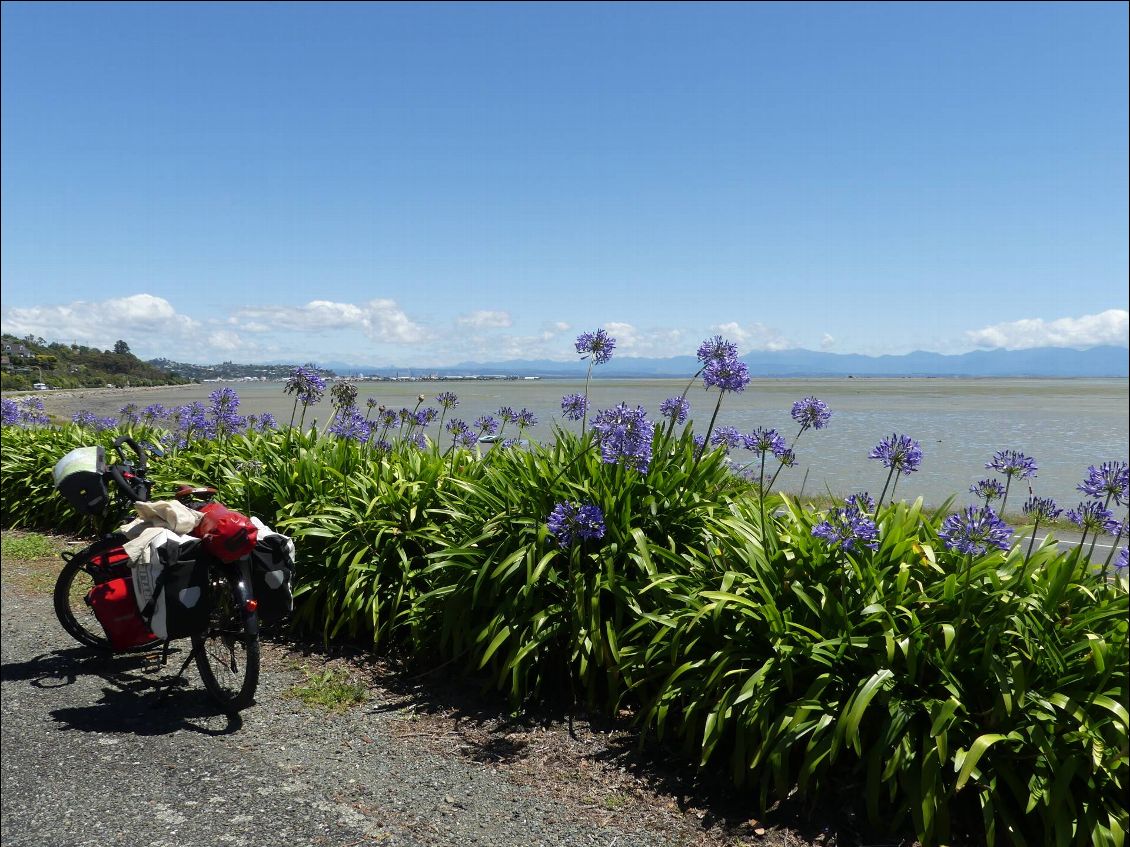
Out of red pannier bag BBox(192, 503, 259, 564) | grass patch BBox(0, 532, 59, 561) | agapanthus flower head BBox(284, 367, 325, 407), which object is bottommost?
grass patch BBox(0, 532, 59, 561)

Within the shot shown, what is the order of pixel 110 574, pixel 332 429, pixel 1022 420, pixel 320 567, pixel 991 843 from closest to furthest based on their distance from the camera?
pixel 991 843
pixel 110 574
pixel 320 567
pixel 332 429
pixel 1022 420

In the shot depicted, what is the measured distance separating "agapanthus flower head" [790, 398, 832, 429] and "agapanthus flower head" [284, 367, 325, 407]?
3967 mm

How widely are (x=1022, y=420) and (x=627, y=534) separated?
38.3 meters

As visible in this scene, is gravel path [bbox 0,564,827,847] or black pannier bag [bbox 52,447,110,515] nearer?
gravel path [bbox 0,564,827,847]

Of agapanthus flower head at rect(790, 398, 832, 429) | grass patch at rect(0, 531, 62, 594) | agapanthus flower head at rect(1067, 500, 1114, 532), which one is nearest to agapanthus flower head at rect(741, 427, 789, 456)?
agapanthus flower head at rect(790, 398, 832, 429)

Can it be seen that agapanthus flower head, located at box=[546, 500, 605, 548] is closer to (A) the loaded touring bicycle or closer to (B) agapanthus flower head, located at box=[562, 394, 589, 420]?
(B) agapanthus flower head, located at box=[562, 394, 589, 420]

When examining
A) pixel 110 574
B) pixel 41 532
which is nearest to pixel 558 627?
pixel 110 574

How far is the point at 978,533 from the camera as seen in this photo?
2.98 meters

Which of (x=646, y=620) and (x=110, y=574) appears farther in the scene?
(x=110, y=574)

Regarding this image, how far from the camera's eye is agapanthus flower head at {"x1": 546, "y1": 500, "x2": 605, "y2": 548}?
3.70 m

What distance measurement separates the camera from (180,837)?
9.11ft

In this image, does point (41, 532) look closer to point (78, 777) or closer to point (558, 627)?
point (78, 777)

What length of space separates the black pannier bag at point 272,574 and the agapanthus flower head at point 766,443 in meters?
2.63

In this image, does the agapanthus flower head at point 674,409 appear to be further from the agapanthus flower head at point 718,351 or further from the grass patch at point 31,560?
the grass patch at point 31,560
